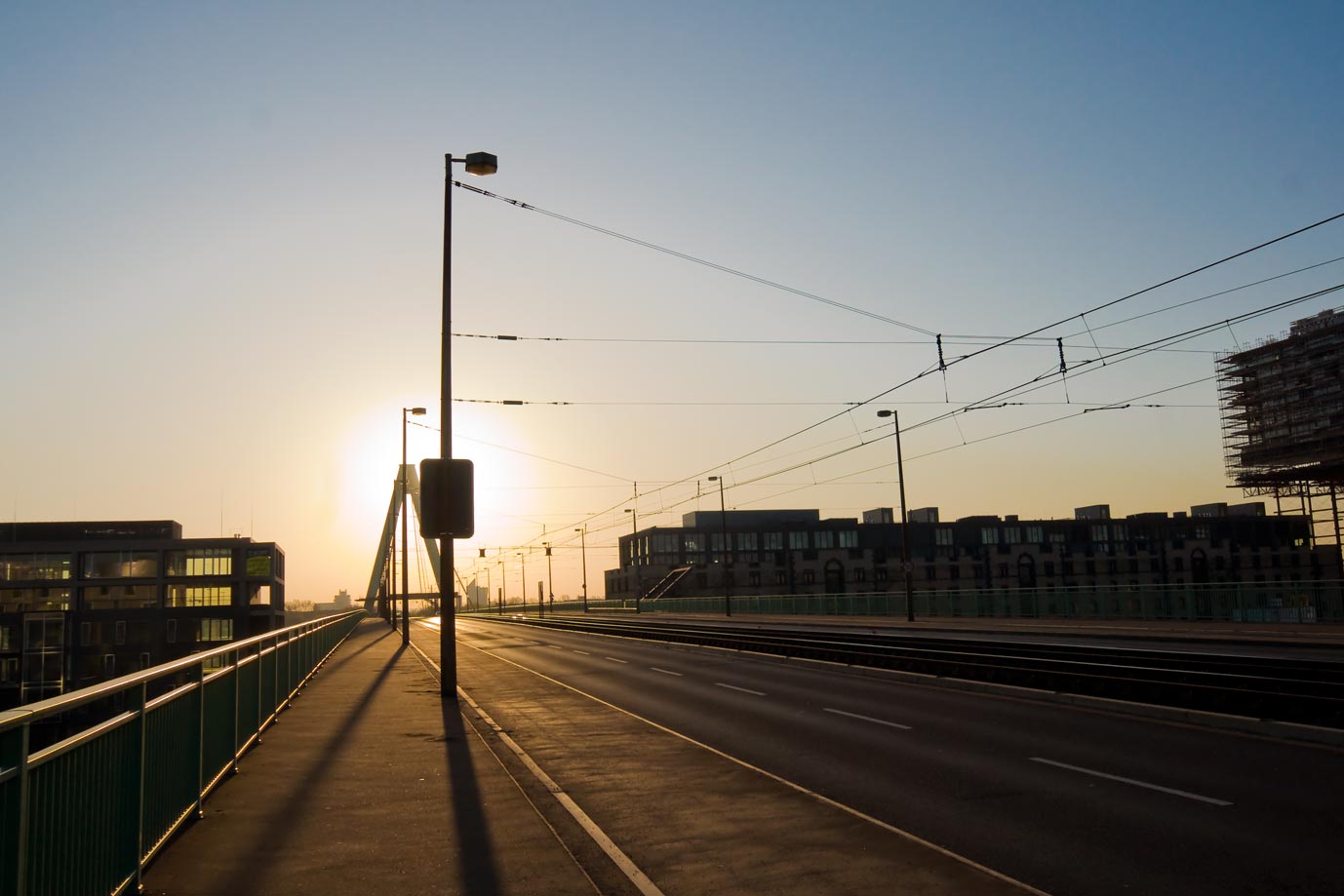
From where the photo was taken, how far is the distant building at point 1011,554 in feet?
392

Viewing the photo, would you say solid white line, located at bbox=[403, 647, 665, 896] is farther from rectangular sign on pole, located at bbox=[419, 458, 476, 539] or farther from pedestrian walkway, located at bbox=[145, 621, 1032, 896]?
rectangular sign on pole, located at bbox=[419, 458, 476, 539]

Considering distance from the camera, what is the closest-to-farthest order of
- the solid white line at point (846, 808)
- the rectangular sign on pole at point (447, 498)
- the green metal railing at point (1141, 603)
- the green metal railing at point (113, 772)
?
the green metal railing at point (113, 772) < the solid white line at point (846, 808) < the rectangular sign on pole at point (447, 498) < the green metal railing at point (1141, 603)

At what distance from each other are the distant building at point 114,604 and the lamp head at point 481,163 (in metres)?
73.7

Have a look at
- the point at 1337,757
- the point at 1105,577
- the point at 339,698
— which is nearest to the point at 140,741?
the point at 1337,757

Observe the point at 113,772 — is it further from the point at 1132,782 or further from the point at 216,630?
the point at 216,630

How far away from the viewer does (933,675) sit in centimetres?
2162

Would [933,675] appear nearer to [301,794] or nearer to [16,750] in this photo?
[301,794]

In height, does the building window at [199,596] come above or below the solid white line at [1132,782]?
above

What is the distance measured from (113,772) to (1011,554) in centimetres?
12529

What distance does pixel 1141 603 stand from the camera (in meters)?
41.1

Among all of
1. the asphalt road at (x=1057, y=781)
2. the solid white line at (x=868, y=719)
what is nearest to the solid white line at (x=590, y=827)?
the asphalt road at (x=1057, y=781)

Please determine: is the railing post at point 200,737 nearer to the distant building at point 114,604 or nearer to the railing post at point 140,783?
the railing post at point 140,783

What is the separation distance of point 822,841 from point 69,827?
560 centimetres

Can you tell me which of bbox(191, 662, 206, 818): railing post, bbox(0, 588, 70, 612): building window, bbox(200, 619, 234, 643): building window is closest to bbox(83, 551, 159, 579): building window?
bbox(0, 588, 70, 612): building window
